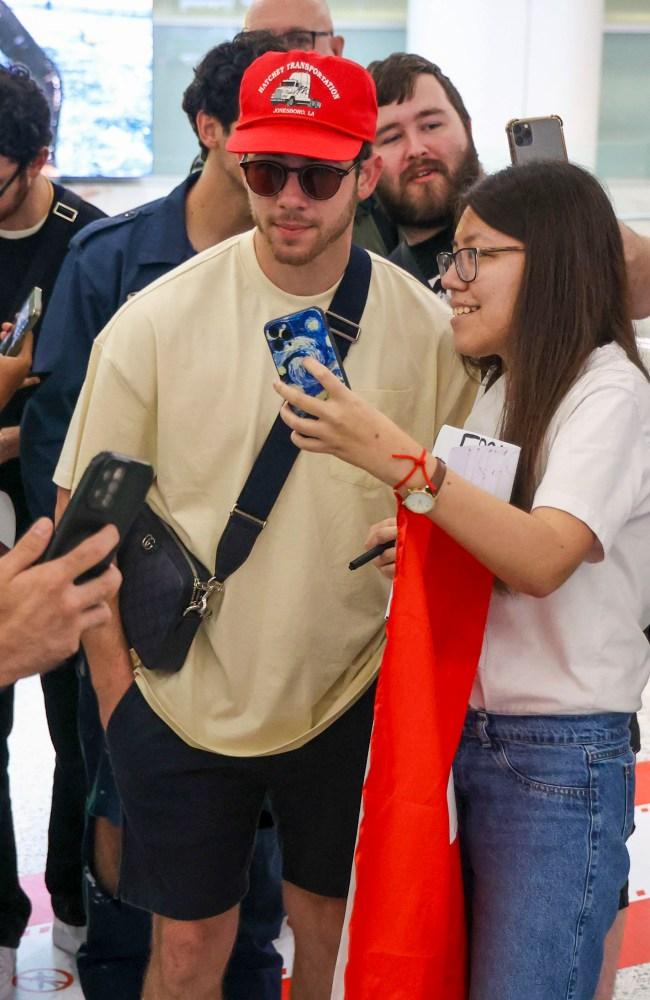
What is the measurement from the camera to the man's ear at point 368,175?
2.24m

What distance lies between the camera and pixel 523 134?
7.97ft

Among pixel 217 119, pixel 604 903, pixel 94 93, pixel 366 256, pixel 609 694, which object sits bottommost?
pixel 604 903

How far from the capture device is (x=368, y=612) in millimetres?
2137

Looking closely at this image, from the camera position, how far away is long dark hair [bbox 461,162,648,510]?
5.95 feet

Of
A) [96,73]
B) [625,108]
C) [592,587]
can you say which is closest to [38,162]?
[592,587]

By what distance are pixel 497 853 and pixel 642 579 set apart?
46cm

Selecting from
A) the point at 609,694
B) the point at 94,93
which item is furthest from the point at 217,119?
the point at 94,93

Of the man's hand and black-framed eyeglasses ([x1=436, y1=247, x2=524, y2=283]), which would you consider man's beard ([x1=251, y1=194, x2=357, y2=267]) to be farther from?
the man's hand

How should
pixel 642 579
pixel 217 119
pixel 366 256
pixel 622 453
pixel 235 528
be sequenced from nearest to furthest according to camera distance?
1. pixel 622 453
2. pixel 642 579
3. pixel 235 528
4. pixel 366 256
5. pixel 217 119

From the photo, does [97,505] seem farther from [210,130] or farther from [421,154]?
[421,154]

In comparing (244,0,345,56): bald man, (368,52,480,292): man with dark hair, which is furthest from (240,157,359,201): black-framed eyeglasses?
(244,0,345,56): bald man

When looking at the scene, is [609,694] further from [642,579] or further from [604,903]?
[604,903]

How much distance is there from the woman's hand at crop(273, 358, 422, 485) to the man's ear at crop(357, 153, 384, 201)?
2.09 feet

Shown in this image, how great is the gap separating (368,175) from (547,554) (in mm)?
938
